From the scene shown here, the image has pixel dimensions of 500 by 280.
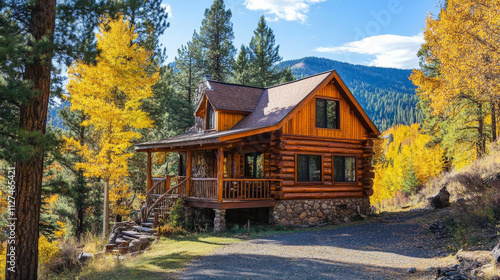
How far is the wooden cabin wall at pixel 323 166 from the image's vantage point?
686 inches

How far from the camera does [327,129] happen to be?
18.9 meters

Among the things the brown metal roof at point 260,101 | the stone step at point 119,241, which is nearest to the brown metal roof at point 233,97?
the brown metal roof at point 260,101

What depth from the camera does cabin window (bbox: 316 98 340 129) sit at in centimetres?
1889

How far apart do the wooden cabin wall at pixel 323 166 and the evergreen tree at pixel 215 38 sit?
1940 centimetres

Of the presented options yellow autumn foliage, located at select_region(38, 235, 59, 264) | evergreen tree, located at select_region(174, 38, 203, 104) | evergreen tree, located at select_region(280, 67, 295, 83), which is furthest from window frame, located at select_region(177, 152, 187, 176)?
evergreen tree, located at select_region(280, 67, 295, 83)

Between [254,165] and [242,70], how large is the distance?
17.9 meters

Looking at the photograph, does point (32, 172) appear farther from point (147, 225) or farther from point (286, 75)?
point (286, 75)

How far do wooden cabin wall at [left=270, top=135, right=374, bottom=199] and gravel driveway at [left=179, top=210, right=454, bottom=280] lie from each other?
321 centimetres

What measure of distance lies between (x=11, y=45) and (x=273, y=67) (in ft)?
103

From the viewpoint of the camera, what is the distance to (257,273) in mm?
8672

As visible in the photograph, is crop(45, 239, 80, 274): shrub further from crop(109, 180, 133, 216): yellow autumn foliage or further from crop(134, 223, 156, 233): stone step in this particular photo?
crop(109, 180, 133, 216): yellow autumn foliage

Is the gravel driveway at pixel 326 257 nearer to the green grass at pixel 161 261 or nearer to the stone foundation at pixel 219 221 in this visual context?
the green grass at pixel 161 261

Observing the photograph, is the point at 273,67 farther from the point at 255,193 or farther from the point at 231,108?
the point at 255,193

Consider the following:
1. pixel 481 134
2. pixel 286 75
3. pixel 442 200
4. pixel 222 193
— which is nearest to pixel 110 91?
pixel 222 193
